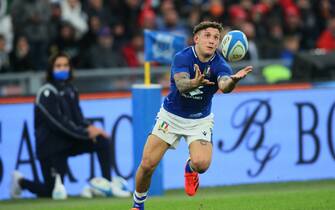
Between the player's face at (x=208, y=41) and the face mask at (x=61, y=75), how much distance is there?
344 centimetres

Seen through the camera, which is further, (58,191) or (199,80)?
(58,191)

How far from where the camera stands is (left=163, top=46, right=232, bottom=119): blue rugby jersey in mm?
10570

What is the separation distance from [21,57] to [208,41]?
23.5 ft

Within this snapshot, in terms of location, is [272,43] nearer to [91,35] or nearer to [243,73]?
[91,35]

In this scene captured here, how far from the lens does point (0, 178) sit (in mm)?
14383

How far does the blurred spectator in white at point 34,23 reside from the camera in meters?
17.5

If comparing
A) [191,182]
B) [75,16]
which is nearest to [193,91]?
[191,182]

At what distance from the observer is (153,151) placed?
1073cm

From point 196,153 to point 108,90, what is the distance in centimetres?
464

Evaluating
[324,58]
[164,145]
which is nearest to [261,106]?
[324,58]

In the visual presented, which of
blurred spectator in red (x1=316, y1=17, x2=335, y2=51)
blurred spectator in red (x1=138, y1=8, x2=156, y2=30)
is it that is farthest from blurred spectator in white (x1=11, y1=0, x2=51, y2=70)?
blurred spectator in red (x1=316, y1=17, x2=335, y2=51)

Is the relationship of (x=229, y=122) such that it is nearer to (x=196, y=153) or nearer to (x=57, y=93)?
(x=57, y=93)

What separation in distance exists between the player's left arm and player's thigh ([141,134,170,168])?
1037 mm

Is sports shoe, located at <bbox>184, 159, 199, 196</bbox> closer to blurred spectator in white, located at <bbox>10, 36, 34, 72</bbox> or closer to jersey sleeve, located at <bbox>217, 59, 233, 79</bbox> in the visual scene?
jersey sleeve, located at <bbox>217, 59, 233, 79</bbox>
